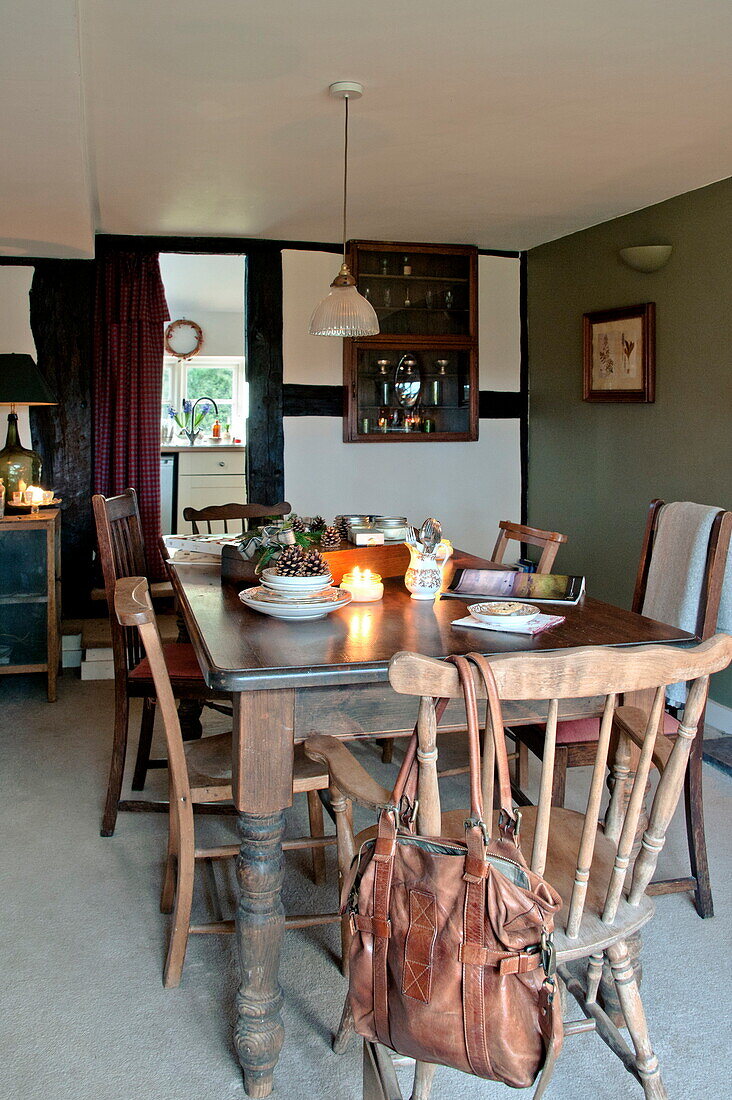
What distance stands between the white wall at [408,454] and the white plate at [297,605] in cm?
308

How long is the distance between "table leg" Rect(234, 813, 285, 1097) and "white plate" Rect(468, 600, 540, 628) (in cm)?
66

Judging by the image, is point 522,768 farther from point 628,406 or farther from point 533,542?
point 628,406

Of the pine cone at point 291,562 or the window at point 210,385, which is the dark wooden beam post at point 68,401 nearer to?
the pine cone at point 291,562

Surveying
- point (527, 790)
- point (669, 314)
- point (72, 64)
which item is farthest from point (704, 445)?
point (72, 64)

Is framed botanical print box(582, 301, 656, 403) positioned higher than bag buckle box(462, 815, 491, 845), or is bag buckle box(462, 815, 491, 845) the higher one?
framed botanical print box(582, 301, 656, 403)

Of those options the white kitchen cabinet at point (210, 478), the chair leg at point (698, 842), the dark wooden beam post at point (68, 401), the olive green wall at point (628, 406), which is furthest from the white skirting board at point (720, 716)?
the white kitchen cabinet at point (210, 478)

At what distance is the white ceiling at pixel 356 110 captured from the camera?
2396mm

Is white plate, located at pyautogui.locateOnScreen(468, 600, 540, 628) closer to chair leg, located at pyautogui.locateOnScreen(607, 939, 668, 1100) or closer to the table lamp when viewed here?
chair leg, located at pyautogui.locateOnScreen(607, 939, 668, 1100)

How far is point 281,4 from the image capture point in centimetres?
232

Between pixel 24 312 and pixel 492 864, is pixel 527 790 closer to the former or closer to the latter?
pixel 492 864

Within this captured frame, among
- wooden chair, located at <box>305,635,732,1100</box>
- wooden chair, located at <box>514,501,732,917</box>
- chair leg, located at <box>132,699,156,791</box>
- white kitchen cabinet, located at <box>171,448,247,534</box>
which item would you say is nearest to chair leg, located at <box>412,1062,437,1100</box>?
wooden chair, located at <box>305,635,732,1100</box>

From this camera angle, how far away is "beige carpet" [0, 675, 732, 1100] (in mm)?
1772

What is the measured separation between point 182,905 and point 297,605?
2.32 ft

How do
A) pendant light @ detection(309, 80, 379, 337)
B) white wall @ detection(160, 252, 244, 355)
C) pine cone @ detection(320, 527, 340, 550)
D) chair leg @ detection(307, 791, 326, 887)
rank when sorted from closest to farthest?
chair leg @ detection(307, 791, 326, 887)
pine cone @ detection(320, 527, 340, 550)
pendant light @ detection(309, 80, 379, 337)
white wall @ detection(160, 252, 244, 355)
